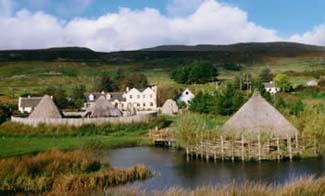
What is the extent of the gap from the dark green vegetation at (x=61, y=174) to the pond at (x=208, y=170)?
3.41 feet

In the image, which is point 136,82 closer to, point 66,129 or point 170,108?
point 170,108

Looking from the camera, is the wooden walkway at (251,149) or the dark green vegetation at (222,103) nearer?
the wooden walkway at (251,149)

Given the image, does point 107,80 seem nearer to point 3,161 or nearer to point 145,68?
point 145,68

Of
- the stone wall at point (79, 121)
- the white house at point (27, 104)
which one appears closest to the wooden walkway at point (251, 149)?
the stone wall at point (79, 121)

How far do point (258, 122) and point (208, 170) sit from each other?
7813mm

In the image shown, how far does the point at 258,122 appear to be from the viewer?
37156 mm

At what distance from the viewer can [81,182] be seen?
23703 mm

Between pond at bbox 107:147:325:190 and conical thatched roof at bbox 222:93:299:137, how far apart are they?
11.0 ft

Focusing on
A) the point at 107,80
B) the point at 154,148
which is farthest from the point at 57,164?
the point at 107,80

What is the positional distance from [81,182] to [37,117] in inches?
1177

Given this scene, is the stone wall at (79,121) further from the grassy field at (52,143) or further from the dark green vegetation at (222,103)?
the dark green vegetation at (222,103)

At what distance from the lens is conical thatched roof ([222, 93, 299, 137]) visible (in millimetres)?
36031

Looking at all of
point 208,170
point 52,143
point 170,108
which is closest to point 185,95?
point 170,108

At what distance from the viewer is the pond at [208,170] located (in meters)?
26.8
